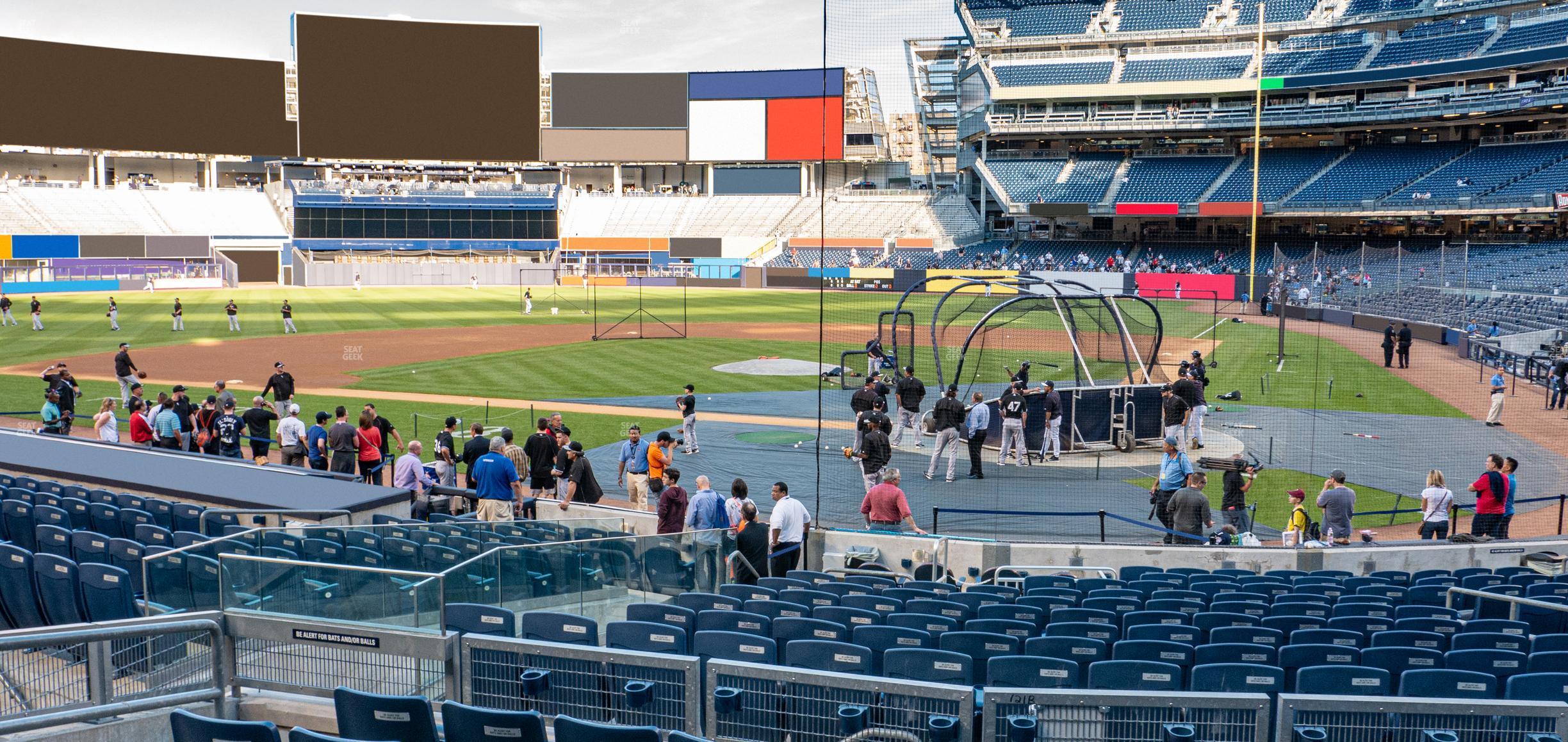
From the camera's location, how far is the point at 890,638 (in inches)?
291

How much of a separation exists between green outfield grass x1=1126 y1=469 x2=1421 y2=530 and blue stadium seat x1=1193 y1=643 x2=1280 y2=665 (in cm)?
1064

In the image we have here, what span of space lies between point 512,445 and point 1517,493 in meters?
17.3

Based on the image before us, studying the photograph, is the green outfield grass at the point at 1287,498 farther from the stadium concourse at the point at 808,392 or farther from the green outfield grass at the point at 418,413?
the green outfield grass at the point at 418,413

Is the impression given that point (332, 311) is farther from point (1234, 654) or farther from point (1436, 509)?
point (1234, 654)

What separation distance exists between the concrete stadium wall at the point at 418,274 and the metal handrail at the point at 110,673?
74.4 meters

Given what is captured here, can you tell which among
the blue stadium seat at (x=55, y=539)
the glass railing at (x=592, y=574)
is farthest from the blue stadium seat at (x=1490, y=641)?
the blue stadium seat at (x=55, y=539)

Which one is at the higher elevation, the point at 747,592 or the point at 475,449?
the point at 475,449

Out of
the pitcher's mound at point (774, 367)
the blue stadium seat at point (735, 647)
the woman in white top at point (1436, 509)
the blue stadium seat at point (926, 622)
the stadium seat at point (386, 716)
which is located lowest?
the woman in white top at point (1436, 509)

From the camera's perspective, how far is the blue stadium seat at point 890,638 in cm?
735

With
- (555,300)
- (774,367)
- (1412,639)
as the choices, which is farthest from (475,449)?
(555,300)

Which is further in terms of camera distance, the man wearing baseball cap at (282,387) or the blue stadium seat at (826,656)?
the man wearing baseball cap at (282,387)

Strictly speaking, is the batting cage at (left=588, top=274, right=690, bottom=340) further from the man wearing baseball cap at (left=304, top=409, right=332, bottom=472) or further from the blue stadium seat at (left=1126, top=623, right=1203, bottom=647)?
the blue stadium seat at (left=1126, top=623, right=1203, bottom=647)

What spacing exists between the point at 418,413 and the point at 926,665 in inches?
855

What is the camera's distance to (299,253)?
273 feet
